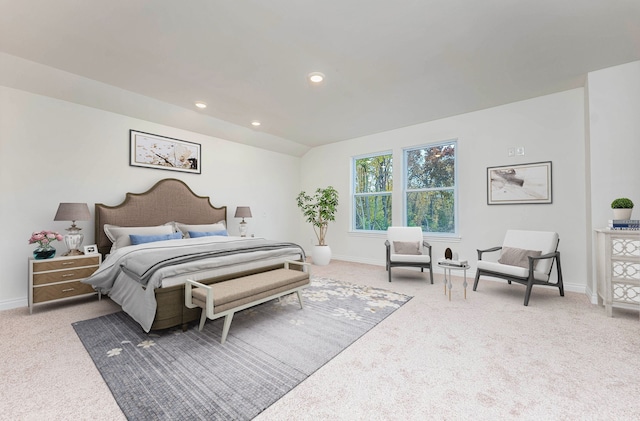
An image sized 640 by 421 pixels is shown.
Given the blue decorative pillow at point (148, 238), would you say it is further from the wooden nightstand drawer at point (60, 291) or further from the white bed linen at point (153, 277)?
the wooden nightstand drawer at point (60, 291)

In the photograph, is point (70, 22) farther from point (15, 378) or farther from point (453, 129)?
point (453, 129)

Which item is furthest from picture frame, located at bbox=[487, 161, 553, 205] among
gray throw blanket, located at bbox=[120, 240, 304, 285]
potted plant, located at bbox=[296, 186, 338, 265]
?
gray throw blanket, located at bbox=[120, 240, 304, 285]

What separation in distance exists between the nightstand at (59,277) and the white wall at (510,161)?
453 centimetres

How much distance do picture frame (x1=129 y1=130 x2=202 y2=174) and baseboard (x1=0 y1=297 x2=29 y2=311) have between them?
6.95 ft

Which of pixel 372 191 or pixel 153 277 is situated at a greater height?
pixel 372 191

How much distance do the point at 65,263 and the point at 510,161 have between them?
6.16 meters

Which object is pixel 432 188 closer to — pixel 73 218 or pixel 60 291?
pixel 73 218

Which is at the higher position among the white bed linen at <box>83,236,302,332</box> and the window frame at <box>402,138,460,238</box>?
the window frame at <box>402,138,460,238</box>

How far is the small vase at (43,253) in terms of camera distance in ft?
9.80

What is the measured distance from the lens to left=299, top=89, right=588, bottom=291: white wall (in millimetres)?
3646

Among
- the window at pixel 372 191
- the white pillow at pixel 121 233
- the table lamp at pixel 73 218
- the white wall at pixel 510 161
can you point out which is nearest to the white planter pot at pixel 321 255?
the white wall at pixel 510 161

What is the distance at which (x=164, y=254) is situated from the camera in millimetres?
2662

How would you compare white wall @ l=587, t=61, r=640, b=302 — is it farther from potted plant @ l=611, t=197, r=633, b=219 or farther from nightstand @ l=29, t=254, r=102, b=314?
nightstand @ l=29, t=254, r=102, b=314

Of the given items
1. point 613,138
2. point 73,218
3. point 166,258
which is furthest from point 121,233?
point 613,138
